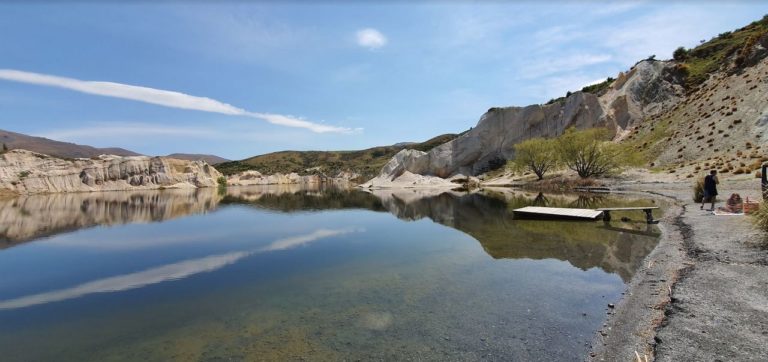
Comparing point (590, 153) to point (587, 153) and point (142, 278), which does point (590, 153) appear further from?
point (142, 278)

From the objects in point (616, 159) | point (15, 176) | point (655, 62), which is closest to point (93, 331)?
point (616, 159)

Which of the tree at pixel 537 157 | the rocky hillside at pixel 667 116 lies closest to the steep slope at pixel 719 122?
the rocky hillside at pixel 667 116

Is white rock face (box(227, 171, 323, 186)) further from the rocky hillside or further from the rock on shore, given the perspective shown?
the rocky hillside

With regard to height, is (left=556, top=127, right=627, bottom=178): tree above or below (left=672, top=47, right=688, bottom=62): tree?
below

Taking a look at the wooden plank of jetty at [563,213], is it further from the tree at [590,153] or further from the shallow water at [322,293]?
the tree at [590,153]

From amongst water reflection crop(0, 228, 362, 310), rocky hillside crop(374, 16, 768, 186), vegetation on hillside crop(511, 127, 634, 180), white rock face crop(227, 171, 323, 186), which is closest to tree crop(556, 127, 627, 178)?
vegetation on hillside crop(511, 127, 634, 180)

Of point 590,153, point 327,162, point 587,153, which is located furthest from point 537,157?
point 327,162

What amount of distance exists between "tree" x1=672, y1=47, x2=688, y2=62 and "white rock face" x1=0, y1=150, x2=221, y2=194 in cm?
12477

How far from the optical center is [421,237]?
23.4 meters

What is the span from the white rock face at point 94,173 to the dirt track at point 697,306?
111m

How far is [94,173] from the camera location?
96.6 m

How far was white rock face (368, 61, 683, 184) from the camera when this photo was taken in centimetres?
7031

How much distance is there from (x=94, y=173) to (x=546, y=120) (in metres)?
108

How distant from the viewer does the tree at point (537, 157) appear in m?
61.5
